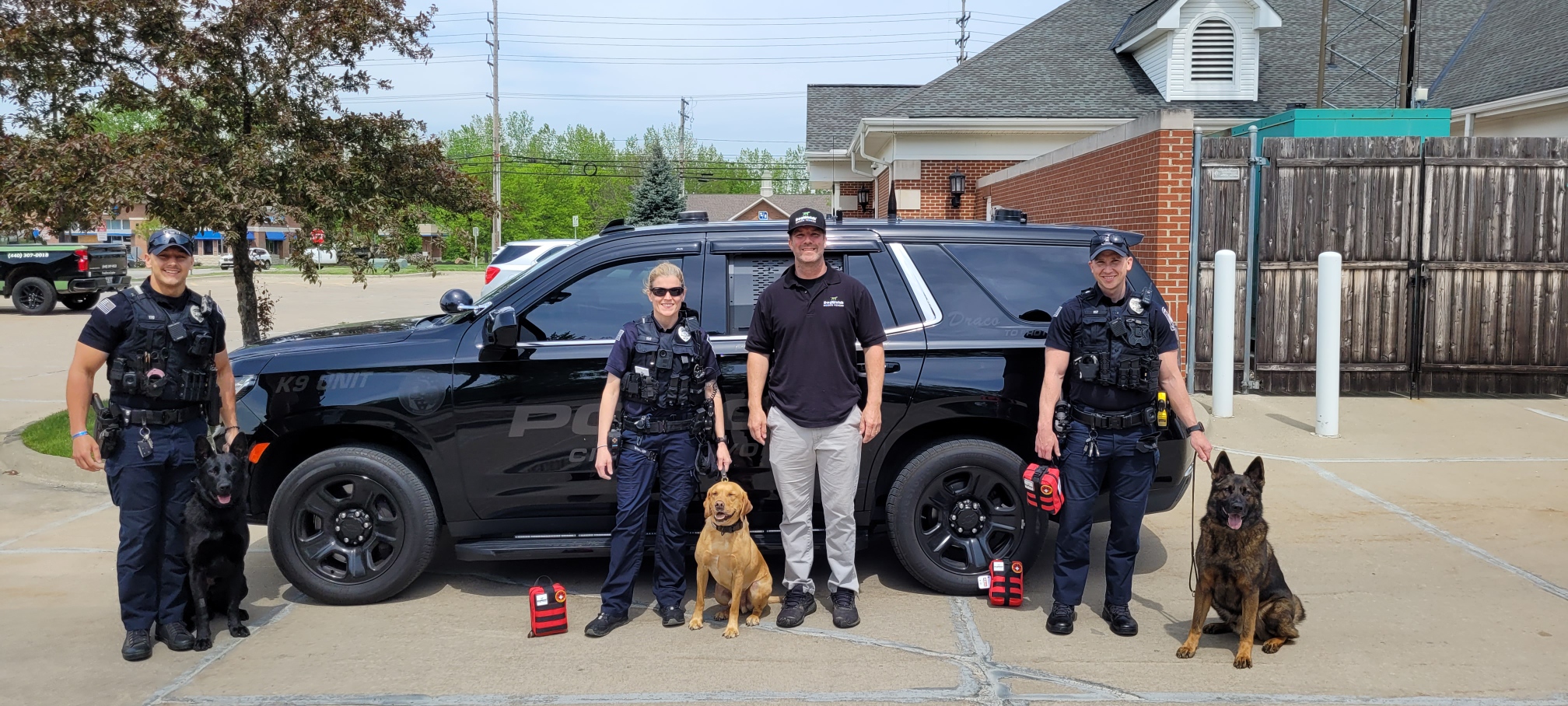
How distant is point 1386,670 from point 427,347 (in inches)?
172

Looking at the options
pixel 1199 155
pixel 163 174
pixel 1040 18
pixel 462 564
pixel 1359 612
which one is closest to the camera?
pixel 1359 612

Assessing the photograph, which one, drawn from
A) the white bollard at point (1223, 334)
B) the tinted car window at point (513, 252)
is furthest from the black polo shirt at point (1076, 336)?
the tinted car window at point (513, 252)

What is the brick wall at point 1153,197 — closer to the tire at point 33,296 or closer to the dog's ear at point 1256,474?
the dog's ear at point 1256,474

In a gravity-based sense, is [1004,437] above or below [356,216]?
below

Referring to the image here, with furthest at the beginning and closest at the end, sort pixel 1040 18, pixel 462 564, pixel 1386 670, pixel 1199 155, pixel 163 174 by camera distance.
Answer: pixel 1040 18, pixel 1199 155, pixel 163 174, pixel 462 564, pixel 1386 670

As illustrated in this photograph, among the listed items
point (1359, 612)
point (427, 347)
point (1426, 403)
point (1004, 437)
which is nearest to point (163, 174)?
point (427, 347)

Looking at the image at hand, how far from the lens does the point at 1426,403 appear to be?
10.5 metres

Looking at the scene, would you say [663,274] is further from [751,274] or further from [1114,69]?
[1114,69]

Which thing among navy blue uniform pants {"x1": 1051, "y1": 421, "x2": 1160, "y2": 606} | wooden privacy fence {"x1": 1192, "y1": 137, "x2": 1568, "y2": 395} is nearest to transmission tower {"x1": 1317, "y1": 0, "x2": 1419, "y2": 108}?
wooden privacy fence {"x1": 1192, "y1": 137, "x2": 1568, "y2": 395}

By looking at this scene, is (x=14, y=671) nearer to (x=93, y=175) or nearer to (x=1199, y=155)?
(x=93, y=175)

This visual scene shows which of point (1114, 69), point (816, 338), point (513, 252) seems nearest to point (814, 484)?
point (816, 338)

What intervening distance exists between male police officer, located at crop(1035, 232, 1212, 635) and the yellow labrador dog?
132cm

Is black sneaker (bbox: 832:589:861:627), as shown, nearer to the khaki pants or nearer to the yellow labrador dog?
the khaki pants

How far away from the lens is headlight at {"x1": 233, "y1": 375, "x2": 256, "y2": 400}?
520cm
